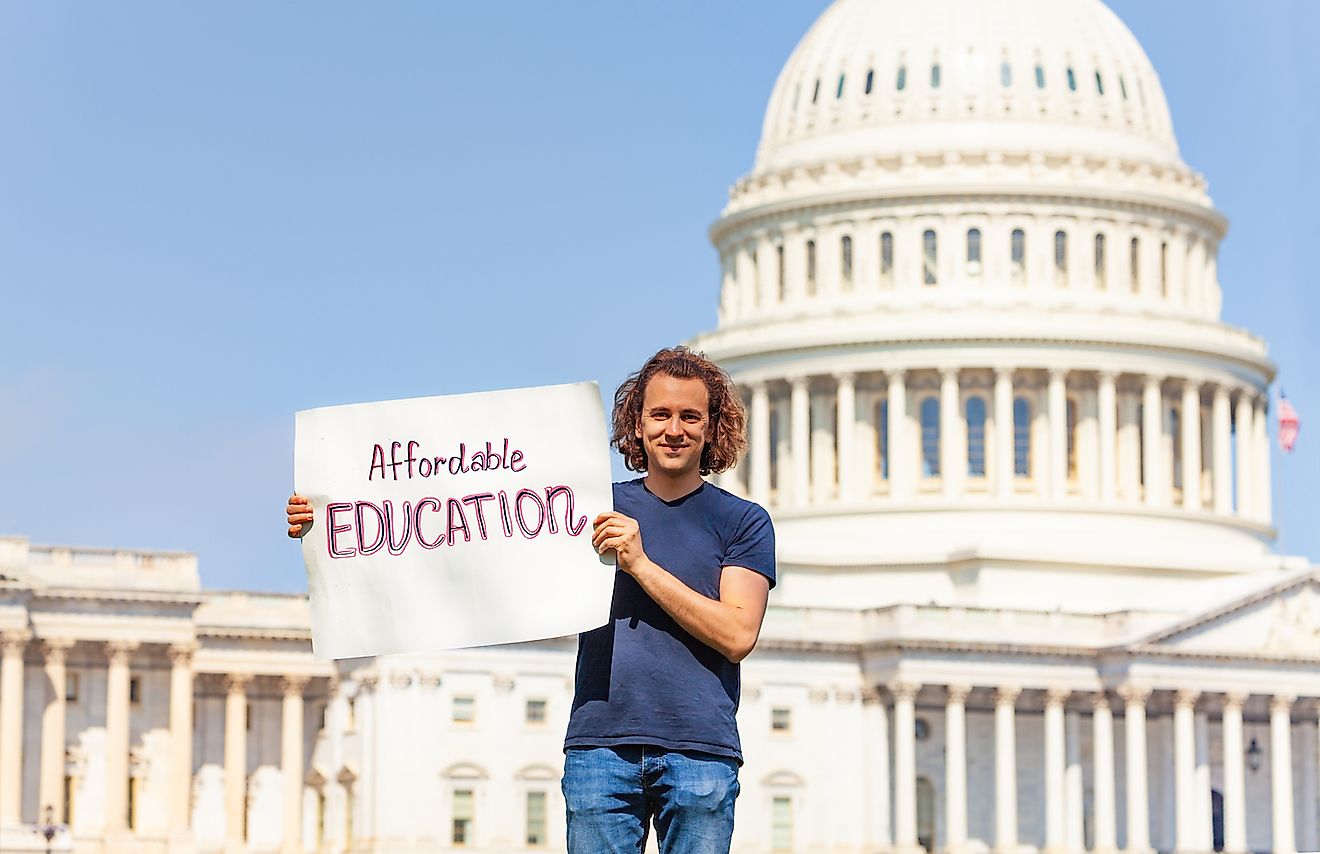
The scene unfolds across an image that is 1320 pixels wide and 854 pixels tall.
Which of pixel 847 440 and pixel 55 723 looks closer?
pixel 55 723

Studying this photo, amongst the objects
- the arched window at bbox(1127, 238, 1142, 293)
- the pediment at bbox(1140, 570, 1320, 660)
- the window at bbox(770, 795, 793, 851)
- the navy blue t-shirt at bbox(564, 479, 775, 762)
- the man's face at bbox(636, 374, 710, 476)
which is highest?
the arched window at bbox(1127, 238, 1142, 293)

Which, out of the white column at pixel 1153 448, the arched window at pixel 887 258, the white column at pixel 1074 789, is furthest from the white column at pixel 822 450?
the white column at pixel 1074 789

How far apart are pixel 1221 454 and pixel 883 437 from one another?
14693 millimetres

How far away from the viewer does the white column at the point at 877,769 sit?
117 meters

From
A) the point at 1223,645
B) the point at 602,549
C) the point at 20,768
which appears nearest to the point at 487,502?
the point at 602,549

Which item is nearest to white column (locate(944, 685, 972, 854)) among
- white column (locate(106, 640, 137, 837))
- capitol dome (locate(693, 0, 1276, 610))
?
capitol dome (locate(693, 0, 1276, 610))

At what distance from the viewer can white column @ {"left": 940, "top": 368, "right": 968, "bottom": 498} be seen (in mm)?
129625

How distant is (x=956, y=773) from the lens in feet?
382

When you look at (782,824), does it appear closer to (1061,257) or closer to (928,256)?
(928,256)

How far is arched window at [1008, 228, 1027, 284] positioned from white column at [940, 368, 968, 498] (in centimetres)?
592

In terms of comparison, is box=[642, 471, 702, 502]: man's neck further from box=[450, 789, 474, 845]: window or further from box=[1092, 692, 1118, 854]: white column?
box=[1092, 692, 1118, 854]: white column

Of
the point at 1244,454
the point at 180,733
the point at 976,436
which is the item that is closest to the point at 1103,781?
the point at 976,436

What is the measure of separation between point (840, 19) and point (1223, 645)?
3606cm

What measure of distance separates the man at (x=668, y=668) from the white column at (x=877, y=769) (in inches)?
4042
